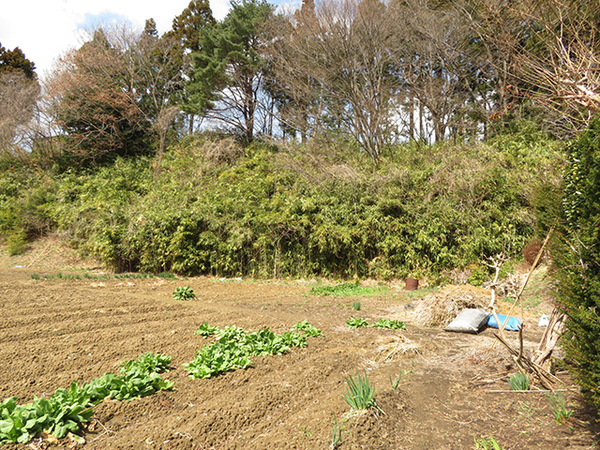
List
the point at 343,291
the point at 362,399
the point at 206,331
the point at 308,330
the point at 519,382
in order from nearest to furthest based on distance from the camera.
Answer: the point at 362,399
the point at 519,382
the point at 206,331
the point at 308,330
the point at 343,291

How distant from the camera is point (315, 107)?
47.3 feet

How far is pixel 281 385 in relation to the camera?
261 centimetres

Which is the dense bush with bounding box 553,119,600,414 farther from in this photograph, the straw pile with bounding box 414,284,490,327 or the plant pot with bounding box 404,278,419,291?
the plant pot with bounding box 404,278,419,291

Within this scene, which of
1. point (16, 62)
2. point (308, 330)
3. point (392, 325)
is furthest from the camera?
point (16, 62)

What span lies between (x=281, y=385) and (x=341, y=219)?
6.61 metres

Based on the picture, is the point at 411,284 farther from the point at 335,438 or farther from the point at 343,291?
the point at 335,438

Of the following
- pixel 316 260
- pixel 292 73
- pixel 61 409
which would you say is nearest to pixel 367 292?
pixel 316 260

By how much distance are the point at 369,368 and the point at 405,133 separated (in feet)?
41.5

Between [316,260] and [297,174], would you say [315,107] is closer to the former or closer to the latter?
[297,174]

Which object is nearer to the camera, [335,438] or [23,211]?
[335,438]

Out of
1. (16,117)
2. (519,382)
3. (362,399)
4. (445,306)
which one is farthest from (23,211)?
(519,382)

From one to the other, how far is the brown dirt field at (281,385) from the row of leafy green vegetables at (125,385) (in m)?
0.07

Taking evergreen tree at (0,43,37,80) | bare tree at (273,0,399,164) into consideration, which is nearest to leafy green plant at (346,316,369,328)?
bare tree at (273,0,399,164)

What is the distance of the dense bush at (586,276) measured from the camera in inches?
69.5
